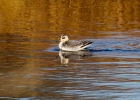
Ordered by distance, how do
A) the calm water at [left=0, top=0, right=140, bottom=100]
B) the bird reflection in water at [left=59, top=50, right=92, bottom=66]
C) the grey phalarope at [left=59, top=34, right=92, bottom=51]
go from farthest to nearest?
the grey phalarope at [left=59, top=34, right=92, bottom=51] < the bird reflection in water at [left=59, top=50, right=92, bottom=66] < the calm water at [left=0, top=0, right=140, bottom=100]

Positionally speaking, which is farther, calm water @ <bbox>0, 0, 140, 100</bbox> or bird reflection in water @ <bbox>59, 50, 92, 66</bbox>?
bird reflection in water @ <bbox>59, 50, 92, 66</bbox>

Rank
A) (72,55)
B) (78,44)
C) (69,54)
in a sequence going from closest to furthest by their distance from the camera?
(72,55) → (69,54) → (78,44)

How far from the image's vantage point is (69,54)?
60.5ft

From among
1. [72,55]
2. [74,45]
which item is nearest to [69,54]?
[72,55]

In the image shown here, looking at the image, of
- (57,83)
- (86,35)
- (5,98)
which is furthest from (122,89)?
(86,35)

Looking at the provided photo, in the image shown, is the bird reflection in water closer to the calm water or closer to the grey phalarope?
the calm water

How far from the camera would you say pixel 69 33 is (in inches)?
910

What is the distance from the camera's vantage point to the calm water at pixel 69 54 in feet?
41.8

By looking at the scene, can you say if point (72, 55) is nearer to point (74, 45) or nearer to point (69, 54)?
point (69, 54)

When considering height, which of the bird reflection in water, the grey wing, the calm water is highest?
the grey wing

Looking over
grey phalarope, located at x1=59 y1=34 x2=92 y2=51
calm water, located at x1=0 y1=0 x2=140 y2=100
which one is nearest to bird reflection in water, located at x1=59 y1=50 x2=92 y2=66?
calm water, located at x1=0 y1=0 x2=140 y2=100

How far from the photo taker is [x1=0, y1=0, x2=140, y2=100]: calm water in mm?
12734

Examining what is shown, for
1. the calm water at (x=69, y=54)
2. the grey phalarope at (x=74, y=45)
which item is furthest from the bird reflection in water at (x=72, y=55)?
the grey phalarope at (x=74, y=45)

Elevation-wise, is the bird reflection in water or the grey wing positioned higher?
the grey wing
